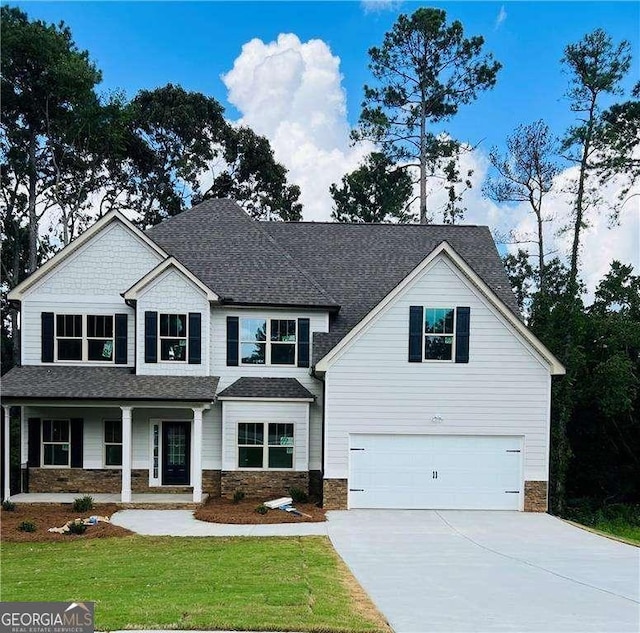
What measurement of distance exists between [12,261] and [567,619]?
112 ft

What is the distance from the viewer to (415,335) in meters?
16.8

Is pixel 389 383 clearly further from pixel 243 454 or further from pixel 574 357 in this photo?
pixel 574 357

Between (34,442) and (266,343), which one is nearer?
(34,442)

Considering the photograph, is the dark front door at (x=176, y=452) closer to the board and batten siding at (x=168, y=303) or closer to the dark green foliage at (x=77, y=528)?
the board and batten siding at (x=168, y=303)

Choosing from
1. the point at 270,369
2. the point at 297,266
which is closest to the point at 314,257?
the point at 297,266

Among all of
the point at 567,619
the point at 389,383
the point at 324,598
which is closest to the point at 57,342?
the point at 389,383

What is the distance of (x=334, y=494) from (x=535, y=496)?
223 inches

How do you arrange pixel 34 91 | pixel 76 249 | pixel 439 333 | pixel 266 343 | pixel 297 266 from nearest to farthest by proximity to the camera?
pixel 439 333
pixel 76 249
pixel 266 343
pixel 297 266
pixel 34 91

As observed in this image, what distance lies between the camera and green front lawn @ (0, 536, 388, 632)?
7.09 metres

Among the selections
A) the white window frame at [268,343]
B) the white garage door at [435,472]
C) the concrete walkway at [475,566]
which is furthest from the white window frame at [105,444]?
the white garage door at [435,472]

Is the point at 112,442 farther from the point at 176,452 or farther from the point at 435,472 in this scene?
the point at 435,472

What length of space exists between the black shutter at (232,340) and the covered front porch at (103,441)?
3.31 feet

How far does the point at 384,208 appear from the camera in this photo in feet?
118

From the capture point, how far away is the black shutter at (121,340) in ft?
60.2
